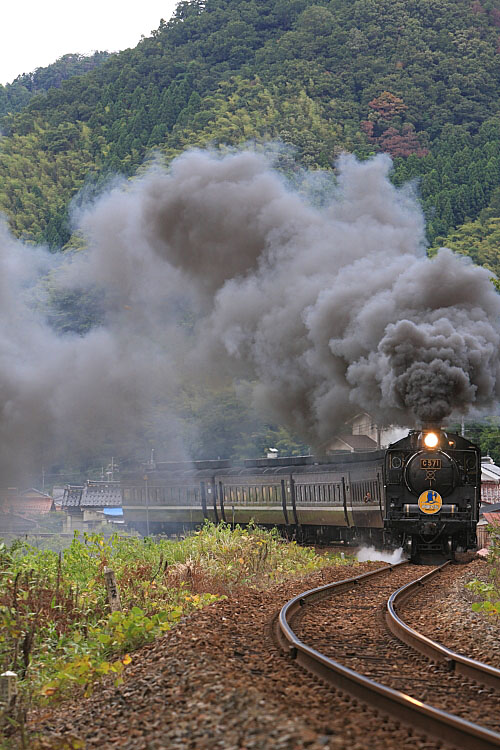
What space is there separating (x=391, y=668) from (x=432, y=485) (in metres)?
8.55

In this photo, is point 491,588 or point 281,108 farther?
point 281,108

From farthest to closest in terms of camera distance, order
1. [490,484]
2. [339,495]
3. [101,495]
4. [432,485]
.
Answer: [101,495] < [490,484] < [339,495] < [432,485]

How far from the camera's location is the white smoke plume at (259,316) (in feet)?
53.3

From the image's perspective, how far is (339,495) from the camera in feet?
64.6

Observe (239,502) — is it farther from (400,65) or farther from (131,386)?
(400,65)

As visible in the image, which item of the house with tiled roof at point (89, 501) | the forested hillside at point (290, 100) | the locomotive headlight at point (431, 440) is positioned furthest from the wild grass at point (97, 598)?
the forested hillside at point (290, 100)

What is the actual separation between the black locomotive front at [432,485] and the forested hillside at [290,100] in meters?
38.7

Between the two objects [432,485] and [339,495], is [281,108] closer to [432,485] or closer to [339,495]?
[339,495]

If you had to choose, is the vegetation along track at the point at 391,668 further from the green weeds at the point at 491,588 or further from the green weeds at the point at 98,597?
the green weeds at the point at 98,597

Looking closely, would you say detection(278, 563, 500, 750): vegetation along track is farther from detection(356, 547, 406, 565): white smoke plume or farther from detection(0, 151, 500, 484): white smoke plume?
detection(356, 547, 406, 565): white smoke plume

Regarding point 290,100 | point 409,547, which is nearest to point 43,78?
point 290,100

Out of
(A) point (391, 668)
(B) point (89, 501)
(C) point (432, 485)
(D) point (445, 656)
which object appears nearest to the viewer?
(A) point (391, 668)

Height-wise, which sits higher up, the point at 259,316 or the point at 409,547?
the point at 259,316

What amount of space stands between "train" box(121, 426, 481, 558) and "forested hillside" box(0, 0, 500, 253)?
96.8 ft
